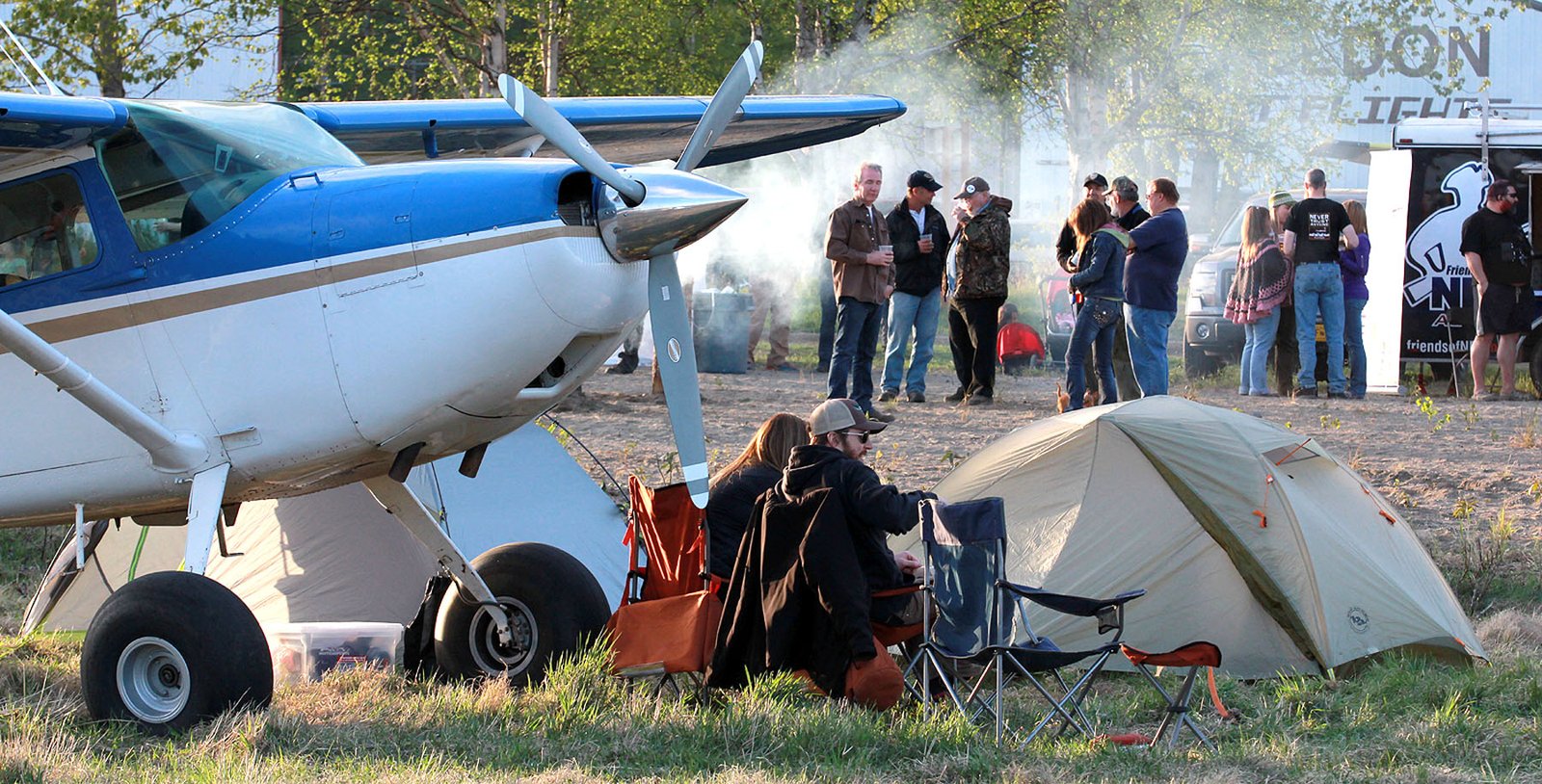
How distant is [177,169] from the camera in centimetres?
548

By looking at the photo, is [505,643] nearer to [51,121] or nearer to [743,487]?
[743,487]

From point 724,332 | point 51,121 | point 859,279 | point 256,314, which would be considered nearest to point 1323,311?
point 859,279

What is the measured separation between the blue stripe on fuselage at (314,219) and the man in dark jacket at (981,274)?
6747 millimetres

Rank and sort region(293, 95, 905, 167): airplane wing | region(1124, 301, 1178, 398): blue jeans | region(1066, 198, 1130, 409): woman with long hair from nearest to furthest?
region(293, 95, 905, 167): airplane wing
region(1124, 301, 1178, 398): blue jeans
region(1066, 198, 1130, 409): woman with long hair

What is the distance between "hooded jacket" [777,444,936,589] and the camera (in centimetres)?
536

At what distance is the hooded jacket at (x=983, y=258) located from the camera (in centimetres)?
1181

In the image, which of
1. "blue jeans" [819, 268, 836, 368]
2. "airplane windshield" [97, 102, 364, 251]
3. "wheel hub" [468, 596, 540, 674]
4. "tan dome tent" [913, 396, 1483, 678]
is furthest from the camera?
"blue jeans" [819, 268, 836, 368]

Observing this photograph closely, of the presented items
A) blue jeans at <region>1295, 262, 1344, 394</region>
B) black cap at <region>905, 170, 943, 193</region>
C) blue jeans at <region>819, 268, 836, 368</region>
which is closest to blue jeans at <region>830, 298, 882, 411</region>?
black cap at <region>905, 170, 943, 193</region>

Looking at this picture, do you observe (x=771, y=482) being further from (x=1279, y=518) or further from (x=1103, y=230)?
(x=1103, y=230)

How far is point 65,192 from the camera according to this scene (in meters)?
5.56

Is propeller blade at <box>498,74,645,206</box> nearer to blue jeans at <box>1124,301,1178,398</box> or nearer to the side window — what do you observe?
the side window

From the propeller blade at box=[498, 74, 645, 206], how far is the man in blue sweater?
19.1 feet

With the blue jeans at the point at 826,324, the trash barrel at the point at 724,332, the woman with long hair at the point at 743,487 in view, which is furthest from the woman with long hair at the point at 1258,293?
the woman with long hair at the point at 743,487

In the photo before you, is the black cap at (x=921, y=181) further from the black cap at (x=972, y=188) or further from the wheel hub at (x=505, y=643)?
the wheel hub at (x=505, y=643)
